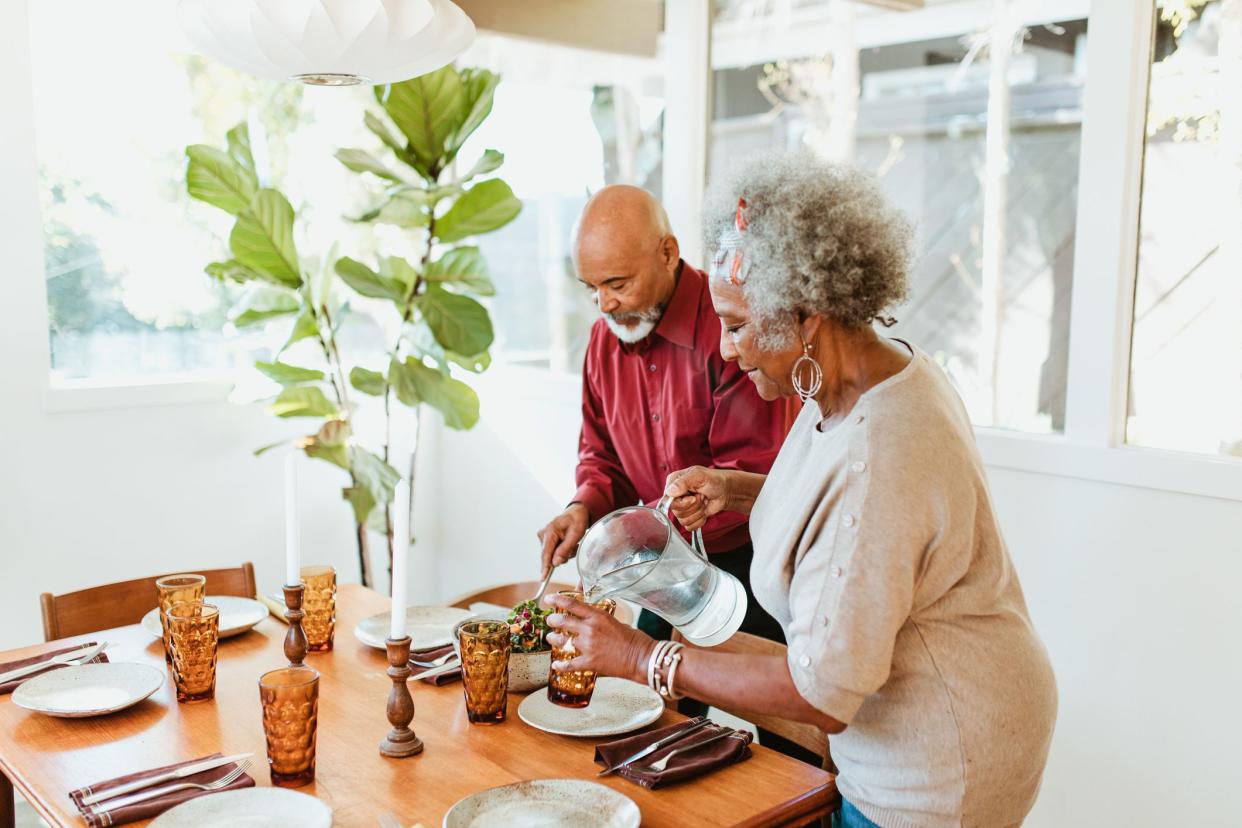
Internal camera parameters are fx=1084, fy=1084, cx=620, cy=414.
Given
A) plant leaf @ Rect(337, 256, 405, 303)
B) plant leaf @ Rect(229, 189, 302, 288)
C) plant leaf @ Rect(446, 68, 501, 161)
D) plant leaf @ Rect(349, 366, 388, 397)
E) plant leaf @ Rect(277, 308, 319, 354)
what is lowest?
plant leaf @ Rect(349, 366, 388, 397)

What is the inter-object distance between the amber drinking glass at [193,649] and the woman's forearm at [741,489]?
872 millimetres

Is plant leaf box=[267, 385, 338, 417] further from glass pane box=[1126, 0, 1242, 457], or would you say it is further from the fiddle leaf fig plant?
glass pane box=[1126, 0, 1242, 457]

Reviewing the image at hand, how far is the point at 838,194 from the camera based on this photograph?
55.1 inches

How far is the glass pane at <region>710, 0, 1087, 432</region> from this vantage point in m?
2.85

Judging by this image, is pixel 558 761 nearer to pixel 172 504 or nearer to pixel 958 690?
pixel 958 690

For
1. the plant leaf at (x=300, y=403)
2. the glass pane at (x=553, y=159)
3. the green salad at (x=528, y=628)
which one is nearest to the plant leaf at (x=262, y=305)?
the plant leaf at (x=300, y=403)

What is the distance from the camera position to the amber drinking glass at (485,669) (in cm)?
162

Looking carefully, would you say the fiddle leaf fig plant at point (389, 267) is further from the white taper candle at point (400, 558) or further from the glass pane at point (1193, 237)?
the white taper candle at point (400, 558)

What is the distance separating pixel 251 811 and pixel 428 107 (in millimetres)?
2266

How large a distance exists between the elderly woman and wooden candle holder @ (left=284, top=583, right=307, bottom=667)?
1.57ft

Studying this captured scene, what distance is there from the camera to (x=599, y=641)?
147cm

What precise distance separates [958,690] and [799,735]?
0.47 m

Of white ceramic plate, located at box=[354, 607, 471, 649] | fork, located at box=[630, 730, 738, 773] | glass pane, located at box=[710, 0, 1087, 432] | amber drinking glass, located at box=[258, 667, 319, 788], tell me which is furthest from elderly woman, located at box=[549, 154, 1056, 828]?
glass pane, located at box=[710, 0, 1087, 432]

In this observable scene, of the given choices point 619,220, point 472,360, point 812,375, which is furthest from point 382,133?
point 812,375
